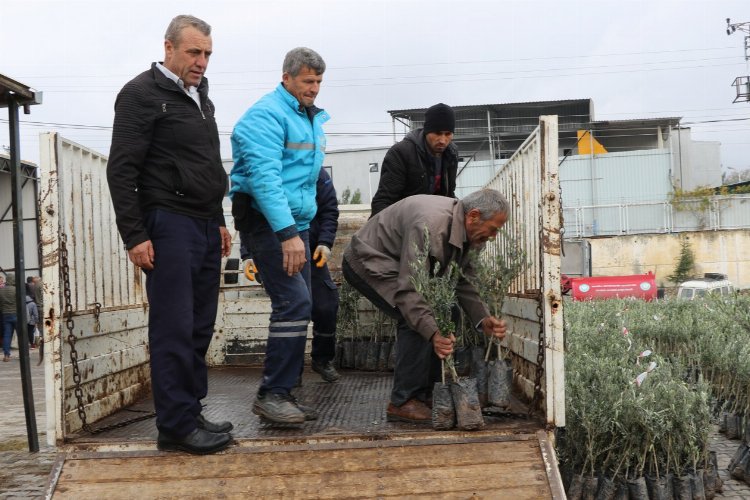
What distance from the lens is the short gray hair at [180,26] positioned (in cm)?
371

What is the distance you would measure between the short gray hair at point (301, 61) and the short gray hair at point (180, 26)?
595mm

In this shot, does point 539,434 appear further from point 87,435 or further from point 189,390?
point 87,435

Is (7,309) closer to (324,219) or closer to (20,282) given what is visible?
(20,282)

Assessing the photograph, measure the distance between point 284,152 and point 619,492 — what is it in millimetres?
2877

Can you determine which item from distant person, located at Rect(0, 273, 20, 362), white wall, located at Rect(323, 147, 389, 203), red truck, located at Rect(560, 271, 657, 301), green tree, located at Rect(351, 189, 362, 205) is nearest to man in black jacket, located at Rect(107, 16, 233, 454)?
distant person, located at Rect(0, 273, 20, 362)

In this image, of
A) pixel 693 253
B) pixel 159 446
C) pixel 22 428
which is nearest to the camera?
pixel 159 446

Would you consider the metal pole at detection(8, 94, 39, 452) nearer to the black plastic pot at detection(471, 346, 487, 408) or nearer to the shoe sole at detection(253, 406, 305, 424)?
the shoe sole at detection(253, 406, 305, 424)

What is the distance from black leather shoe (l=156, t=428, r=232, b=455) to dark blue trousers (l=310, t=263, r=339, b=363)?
2.07m

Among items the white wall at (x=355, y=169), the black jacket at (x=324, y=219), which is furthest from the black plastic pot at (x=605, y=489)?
the white wall at (x=355, y=169)

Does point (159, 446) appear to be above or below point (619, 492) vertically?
above

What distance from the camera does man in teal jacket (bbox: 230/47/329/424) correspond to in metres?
3.97

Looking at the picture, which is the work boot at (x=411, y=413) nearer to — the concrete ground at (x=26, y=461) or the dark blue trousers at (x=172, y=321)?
the dark blue trousers at (x=172, y=321)

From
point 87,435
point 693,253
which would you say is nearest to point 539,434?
point 87,435

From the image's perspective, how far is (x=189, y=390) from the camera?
147 inches
